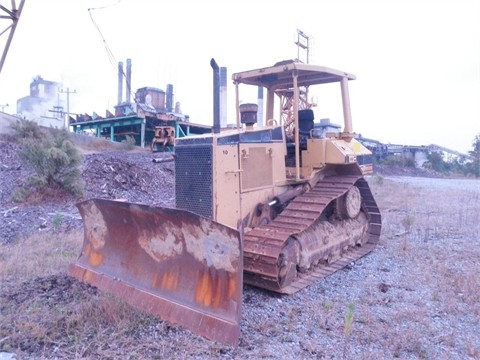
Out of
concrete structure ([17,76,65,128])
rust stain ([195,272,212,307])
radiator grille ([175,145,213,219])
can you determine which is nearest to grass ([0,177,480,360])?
rust stain ([195,272,212,307])

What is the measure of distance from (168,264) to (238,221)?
1.16 m

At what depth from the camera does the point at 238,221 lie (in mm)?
5461

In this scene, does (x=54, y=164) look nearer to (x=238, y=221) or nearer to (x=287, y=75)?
(x=287, y=75)

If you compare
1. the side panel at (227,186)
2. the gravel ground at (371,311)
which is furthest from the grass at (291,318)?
the side panel at (227,186)

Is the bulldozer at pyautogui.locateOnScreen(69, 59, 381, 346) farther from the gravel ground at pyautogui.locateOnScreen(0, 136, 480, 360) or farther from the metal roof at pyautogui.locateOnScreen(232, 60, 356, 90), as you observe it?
the gravel ground at pyautogui.locateOnScreen(0, 136, 480, 360)

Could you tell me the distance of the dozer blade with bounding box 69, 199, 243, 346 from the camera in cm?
396

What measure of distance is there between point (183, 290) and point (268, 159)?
2283mm

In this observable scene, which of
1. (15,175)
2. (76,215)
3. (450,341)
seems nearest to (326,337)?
(450,341)

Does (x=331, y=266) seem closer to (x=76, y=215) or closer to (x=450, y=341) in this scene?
(x=450, y=341)

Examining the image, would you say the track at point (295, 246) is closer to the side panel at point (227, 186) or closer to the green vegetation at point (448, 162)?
the side panel at point (227, 186)

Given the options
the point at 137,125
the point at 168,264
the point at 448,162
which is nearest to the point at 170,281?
the point at 168,264

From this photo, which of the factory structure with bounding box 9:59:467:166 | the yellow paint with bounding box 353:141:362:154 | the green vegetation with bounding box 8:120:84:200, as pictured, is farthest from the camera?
the factory structure with bounding box 9:59:467:166

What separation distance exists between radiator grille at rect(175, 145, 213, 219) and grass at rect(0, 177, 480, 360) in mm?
1182

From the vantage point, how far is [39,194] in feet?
36.8
